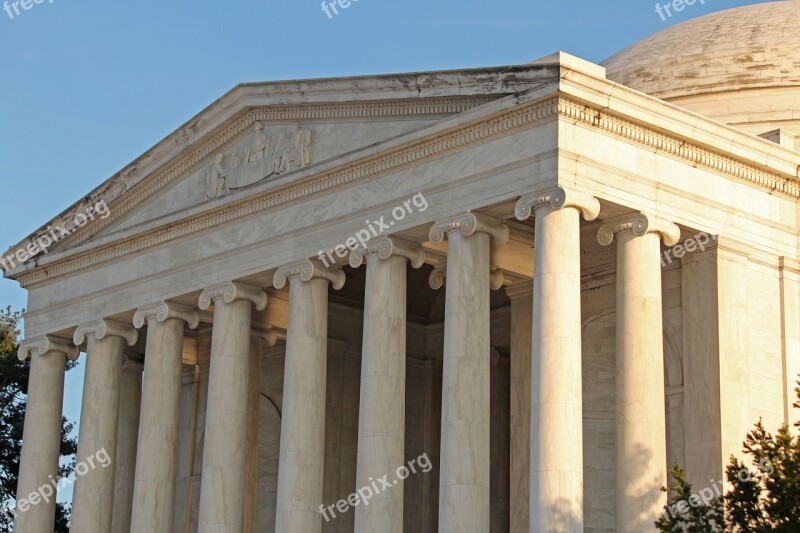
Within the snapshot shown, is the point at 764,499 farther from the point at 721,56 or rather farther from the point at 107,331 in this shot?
the point at 107,331

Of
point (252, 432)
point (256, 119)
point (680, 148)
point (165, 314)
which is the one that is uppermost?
point (256, 119)

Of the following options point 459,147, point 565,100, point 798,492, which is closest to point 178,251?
point 459,147

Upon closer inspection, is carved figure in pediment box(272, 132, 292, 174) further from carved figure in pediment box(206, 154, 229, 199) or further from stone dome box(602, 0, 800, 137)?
stone dome box(602, 0, 800, 137)

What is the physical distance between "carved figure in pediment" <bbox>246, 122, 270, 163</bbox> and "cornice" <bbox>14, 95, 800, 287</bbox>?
402mm

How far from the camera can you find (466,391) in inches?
1706

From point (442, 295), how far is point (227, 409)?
539 inches

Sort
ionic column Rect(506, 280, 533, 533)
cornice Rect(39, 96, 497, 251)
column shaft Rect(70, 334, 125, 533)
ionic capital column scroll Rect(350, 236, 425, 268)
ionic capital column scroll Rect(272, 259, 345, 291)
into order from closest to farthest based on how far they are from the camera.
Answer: cornice Rect(39, 96, 497, 251) < ionic capital column scroll Rect(350, 236, 425, 268) < ionic capital column scroll Rect(272, 259, 345, 291) < ionic column Rect(506, 280, 533, 533) < column shaft Rect(70, 334, 125, 533)

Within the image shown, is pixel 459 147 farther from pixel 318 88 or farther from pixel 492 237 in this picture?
pixel 318 88

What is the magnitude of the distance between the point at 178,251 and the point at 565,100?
17.4 m

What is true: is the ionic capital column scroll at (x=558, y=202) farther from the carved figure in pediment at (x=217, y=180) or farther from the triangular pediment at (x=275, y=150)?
the carved figure in pediment at (x=217, y=180)

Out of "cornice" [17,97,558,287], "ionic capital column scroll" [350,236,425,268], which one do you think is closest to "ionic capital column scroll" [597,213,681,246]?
"cornice" [17,97,558,287]

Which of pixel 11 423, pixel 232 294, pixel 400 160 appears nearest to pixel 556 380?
pixel 400 160

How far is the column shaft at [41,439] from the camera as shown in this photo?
191ft

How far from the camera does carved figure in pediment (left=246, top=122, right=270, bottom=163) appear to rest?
52062 mm
